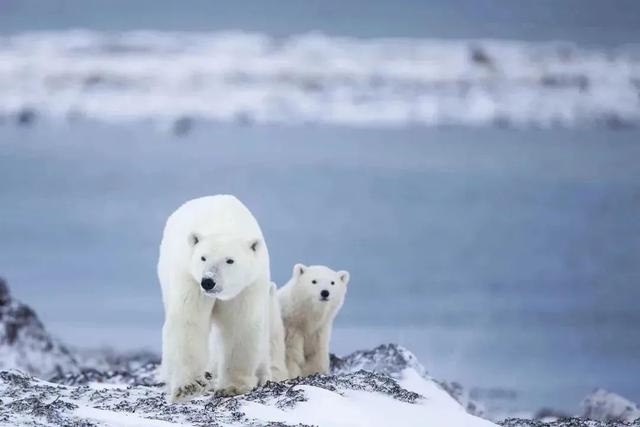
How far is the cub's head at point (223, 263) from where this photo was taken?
4.92 metres

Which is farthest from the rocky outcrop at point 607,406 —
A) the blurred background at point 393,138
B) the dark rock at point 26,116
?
the dark rock at point 26,116

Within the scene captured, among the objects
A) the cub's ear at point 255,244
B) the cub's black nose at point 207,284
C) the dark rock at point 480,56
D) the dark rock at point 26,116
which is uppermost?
the dark rock at point 480,56

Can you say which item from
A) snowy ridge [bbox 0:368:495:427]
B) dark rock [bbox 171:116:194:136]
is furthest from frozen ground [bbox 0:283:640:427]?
dark rock [bbox 171:116:194:136]

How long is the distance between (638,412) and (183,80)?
14.3 ft

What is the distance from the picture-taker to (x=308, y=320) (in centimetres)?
643

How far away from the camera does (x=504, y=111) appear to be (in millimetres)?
9133

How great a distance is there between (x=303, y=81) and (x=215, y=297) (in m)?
4.56

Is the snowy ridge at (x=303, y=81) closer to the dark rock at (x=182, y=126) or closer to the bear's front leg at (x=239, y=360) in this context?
the dark rock at (x=182, y=126)

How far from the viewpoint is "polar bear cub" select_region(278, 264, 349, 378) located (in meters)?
6.41

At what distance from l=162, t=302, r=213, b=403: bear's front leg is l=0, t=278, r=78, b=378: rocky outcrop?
2.22 metres

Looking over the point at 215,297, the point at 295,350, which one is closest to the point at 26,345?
the point at 295,350

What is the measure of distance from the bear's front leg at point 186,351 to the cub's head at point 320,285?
1.23 meters

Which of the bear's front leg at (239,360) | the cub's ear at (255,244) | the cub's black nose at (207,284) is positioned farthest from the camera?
the bear's front leg at (239,360)

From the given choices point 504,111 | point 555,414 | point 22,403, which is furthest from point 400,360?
point 504,111
